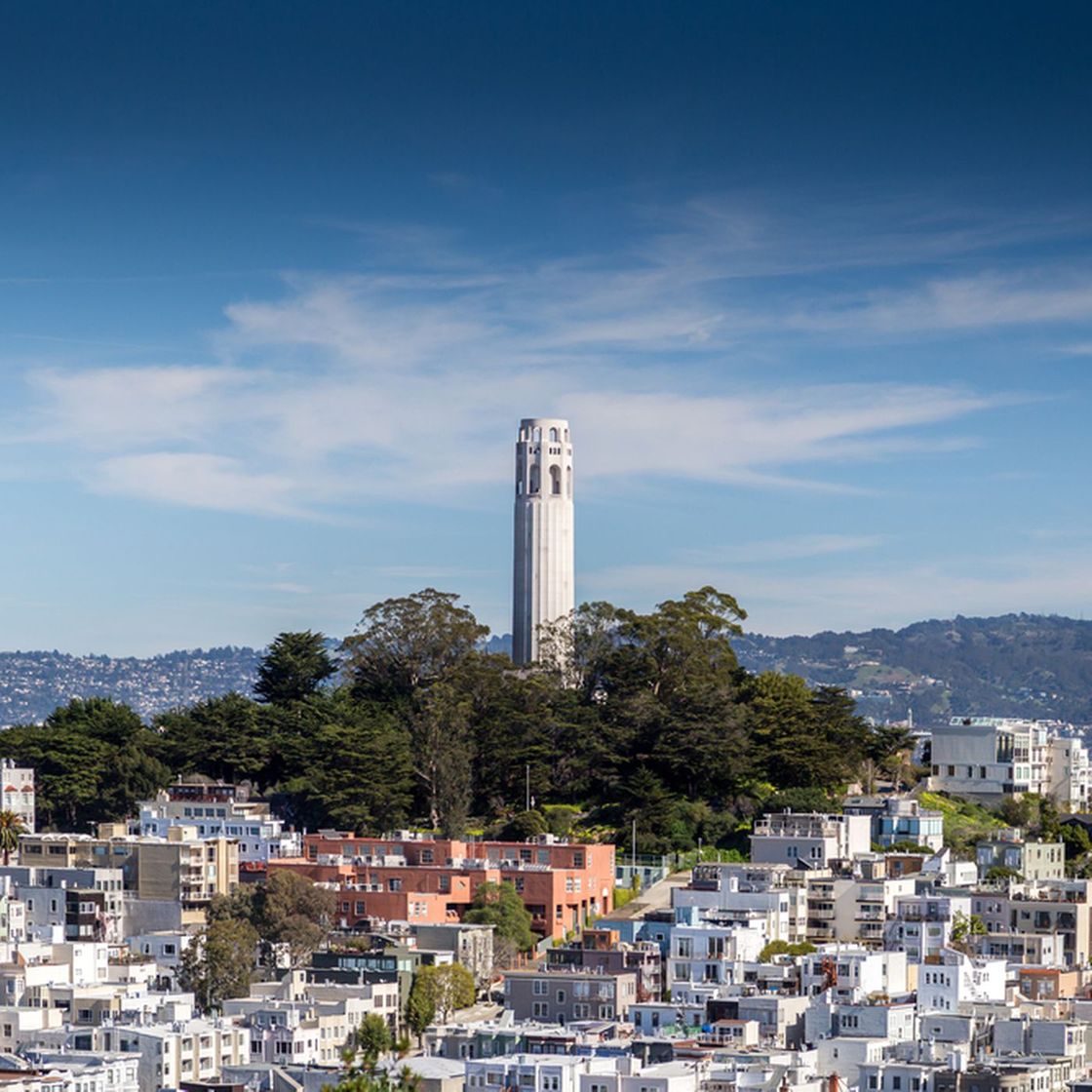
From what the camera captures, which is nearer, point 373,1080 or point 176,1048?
point 373,1080

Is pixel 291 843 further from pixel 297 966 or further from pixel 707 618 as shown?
pixel 707 618

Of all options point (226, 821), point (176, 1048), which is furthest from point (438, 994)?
point (226, 821)

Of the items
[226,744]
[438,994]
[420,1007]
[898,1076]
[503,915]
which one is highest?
[226,744]

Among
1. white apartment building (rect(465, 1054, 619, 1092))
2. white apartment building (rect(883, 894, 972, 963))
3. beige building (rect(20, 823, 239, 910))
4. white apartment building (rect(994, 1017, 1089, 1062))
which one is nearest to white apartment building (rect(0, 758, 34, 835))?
beige building (rect(20, 823, 239, 910))

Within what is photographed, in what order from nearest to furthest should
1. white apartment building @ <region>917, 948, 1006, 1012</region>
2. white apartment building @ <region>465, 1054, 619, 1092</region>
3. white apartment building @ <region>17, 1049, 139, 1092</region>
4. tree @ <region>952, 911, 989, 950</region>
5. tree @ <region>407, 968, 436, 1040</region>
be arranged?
white apartment building @ <region>17, 1049, 139, 1092</region> < white apartment building @ <region>465, 1054, 619, 1092</region> < white apartment building @ <region>917, 948, 1006, 1012</region> < tree @ <region>407, 968, 436, 1040</region> < tree @ <region>952, 911, 989, 950</region>

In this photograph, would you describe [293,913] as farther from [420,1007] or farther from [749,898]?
[749,898]

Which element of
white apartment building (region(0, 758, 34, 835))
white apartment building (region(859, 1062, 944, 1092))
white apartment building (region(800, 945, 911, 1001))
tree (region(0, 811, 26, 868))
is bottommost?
white apartment building (region(859, 1062, 944, 1092))

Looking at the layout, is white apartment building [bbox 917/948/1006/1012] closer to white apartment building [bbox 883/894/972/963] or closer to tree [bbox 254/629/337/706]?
white apartment building [bbox 883/894/972/963]

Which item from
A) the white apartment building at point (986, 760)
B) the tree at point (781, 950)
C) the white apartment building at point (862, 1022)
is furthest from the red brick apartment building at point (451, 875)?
the white apartment building at point (986, 760)
